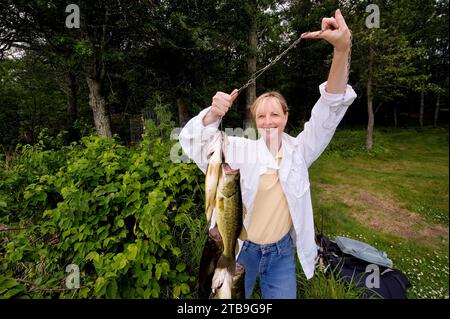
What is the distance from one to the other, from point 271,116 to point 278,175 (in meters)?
0.48

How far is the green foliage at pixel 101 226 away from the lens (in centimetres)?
215

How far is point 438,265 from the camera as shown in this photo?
438cm

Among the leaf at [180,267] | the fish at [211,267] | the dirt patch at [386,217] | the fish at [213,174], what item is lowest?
the dirt patch at [386,217]

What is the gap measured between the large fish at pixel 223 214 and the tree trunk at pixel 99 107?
916 centimetres

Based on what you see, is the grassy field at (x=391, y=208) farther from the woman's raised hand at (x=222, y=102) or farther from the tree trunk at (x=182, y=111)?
the tree trunk at (x=182, y=111)

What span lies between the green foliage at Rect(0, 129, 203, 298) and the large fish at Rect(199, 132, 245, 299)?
0.84 meters

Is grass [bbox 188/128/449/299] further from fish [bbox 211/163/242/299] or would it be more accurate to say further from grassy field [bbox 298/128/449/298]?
fish [bbox 211/163/242/299]

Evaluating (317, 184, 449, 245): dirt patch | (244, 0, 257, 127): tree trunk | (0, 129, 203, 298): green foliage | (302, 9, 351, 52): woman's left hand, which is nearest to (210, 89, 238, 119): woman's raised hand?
(302, 9, 351, 52): woman's left hand

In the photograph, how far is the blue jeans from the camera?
2.07 meters

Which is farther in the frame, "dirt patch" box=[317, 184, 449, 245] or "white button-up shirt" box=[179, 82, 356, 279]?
"dirt patch" box=[317, 184, 449, 245]

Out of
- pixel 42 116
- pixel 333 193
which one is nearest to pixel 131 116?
pixel 42 116

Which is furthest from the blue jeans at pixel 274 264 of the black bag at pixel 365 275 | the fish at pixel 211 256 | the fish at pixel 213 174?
the black bag at pixel 365 275

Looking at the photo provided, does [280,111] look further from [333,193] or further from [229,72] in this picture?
[229,72]

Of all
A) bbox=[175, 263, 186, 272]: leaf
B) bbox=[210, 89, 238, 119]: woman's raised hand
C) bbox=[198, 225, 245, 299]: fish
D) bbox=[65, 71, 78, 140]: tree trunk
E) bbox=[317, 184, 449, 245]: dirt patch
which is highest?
bbox=[65, 71, 78, 140]: tree trunk
